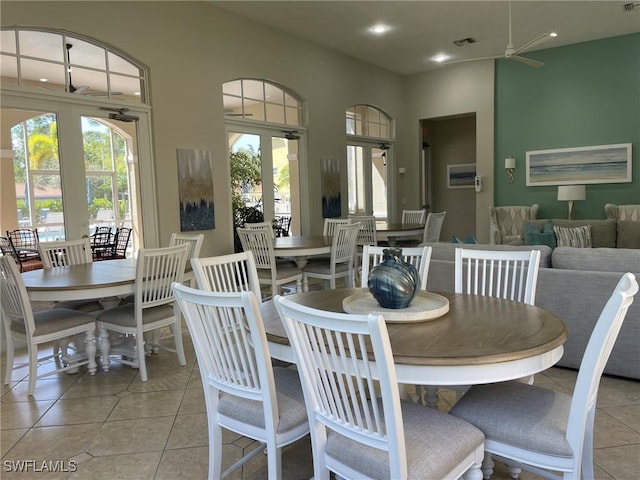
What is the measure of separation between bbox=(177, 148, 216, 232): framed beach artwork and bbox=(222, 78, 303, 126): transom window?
32.2 inches

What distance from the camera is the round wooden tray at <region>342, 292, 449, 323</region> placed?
188 centimetres

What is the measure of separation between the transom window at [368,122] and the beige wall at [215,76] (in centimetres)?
18

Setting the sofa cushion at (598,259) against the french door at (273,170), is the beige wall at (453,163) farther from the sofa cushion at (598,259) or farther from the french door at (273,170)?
the sofa cushion at (598,259)

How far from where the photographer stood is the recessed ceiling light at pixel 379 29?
6.38m

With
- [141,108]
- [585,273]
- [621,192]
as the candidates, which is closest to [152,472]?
[585,273]

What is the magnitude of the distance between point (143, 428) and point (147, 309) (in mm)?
1076

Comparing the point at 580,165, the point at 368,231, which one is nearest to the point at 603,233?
the point at 580,165

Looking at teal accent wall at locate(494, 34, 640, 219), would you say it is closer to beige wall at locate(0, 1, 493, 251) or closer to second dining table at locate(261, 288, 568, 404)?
beige wall at locate(0, 1, 493, 251)

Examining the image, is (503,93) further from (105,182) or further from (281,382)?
(281,382)

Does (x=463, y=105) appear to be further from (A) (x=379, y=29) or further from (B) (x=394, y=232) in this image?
(B) (x=394, y=232)

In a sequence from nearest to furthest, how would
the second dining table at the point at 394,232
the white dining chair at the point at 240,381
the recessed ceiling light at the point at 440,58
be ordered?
the white dining chair at the point at 240,381, the second dining table at the point at 394,232, the recessed ceiling light at the point at 440,58

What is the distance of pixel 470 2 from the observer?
5.61 m

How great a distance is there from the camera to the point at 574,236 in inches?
225

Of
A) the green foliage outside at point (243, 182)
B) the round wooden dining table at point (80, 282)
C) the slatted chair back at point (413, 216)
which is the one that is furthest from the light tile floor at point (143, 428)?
the slatted chair back at point (413, 216)
